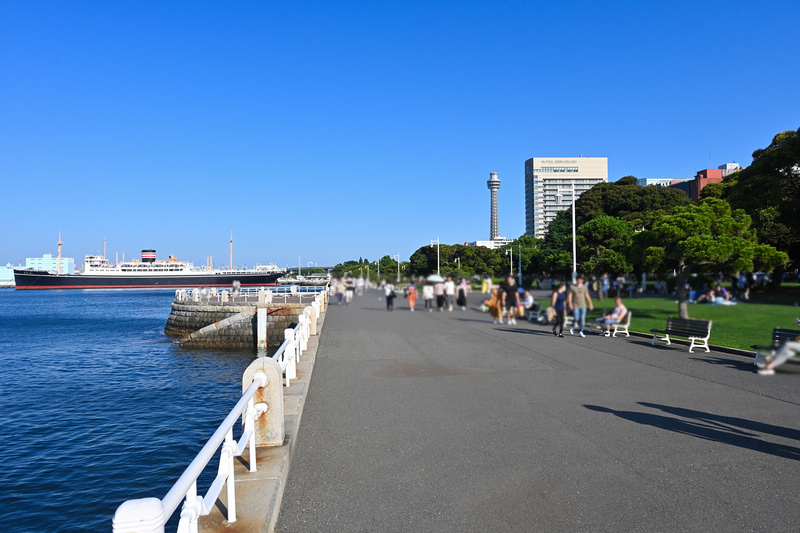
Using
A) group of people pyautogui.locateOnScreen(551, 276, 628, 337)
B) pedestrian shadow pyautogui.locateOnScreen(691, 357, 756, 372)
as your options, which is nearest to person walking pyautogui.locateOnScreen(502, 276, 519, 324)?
group of people pyautogui.locateOnScreen(551, 276, 628, 337)

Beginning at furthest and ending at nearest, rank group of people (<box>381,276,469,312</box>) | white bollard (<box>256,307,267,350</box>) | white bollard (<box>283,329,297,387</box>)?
white bollard (<box>256,307,267,350</box>)
white bollard (<box>283,329,297,387</box>)
group of people (<box>381,276,469,312</box>)

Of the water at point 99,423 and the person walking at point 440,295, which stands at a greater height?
the person walking at point 440,295

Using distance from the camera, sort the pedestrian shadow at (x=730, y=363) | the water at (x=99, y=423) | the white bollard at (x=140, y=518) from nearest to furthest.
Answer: the white bollard at (x=140, y=518)
the water at (x=99, y=423)
the pedestrian shadow at (x=730, y=363)

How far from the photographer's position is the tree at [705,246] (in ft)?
16.1

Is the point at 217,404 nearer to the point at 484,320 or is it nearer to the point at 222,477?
the point at 484,320

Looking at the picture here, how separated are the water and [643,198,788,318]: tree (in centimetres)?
1068

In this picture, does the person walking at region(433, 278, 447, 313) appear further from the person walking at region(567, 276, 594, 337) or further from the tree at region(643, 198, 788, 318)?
the person walking at region(567, 276, 594, 337)

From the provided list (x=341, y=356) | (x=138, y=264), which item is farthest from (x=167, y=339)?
(x=138, y=264)

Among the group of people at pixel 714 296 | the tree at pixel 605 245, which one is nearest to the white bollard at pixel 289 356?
the tree at pixel 605 245

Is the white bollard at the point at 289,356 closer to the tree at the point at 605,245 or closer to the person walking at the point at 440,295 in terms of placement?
the person walking at the point at 440,295

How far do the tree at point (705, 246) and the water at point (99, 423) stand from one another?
10676 mm

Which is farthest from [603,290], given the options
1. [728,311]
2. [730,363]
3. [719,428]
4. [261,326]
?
[261,326]

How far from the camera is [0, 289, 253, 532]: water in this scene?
13156mm

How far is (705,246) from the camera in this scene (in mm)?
5426
